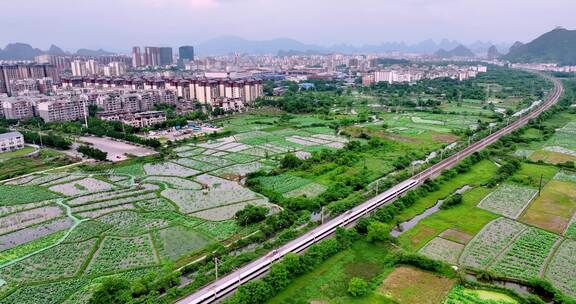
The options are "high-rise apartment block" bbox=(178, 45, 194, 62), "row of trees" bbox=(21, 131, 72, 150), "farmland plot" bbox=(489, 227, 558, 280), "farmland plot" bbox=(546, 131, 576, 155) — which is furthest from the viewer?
"high-rise apartment block" bbox=(178, 45, 194, 62)

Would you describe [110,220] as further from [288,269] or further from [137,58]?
[137,58]

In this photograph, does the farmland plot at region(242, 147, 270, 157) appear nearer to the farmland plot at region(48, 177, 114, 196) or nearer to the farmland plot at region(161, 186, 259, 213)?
the farmland plot at region(161, 186, 259, 213)

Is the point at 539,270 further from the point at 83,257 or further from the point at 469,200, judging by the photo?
the point at 83,257

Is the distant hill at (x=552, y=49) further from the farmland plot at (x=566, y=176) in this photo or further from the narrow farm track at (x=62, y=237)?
the narrow farm track at (x=62, y=237)

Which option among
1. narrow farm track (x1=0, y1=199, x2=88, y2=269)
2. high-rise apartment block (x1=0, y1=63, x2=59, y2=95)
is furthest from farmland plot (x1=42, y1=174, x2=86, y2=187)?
high-rise apartment block (x1=0, y1=63, x2=59, y2=95)

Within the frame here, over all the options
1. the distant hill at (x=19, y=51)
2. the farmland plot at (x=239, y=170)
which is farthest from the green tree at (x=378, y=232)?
the distant hill at (x=19, y=51)

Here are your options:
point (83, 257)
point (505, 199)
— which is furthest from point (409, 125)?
point (83, 257)

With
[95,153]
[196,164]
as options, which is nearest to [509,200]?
[196,164]

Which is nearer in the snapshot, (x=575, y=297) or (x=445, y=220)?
(x=575, y=297)
